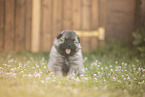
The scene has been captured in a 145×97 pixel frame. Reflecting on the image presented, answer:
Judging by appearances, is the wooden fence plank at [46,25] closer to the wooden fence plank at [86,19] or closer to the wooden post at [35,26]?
the wooden post at [35,26]

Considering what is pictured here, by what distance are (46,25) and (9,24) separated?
4.04 ft

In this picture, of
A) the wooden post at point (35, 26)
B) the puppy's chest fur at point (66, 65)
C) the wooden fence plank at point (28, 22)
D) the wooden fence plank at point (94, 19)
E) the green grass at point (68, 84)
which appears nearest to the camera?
the green grass at point (68, 84)

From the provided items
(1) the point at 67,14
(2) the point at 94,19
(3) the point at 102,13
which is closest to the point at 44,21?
(1) the point at 67,14

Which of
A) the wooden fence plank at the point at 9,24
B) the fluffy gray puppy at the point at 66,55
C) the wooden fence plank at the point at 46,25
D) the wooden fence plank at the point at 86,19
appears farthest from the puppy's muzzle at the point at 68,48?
the wooden fence plank at the point at 9,24

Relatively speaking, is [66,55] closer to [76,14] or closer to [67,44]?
[67,44]

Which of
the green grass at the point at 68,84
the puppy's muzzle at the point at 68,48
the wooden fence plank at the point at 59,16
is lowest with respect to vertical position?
the green grass at the point at 68,84

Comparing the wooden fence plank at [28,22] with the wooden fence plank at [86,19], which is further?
the wooden fence plank at [86,19]

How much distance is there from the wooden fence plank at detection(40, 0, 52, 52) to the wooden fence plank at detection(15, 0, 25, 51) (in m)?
0.63

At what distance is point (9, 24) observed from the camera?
588cm

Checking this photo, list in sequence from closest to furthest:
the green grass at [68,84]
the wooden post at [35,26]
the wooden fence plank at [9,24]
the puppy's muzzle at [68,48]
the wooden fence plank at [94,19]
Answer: the green grass at [68,84], the puppy's muzzle at [68,48], the wooden post at [35,26], the wooden fence plank at [9,24], the wooden fence plank at [94,19]

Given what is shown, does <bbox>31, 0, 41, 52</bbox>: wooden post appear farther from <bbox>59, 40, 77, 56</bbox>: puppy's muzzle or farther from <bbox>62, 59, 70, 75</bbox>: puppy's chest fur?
<bbox>59, 40, 77, 56</bbox>: puppy's muzzle

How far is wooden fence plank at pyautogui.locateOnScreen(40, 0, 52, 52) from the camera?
224 inches

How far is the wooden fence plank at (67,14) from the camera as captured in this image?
580 cm

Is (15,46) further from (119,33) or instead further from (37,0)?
(119,33)
